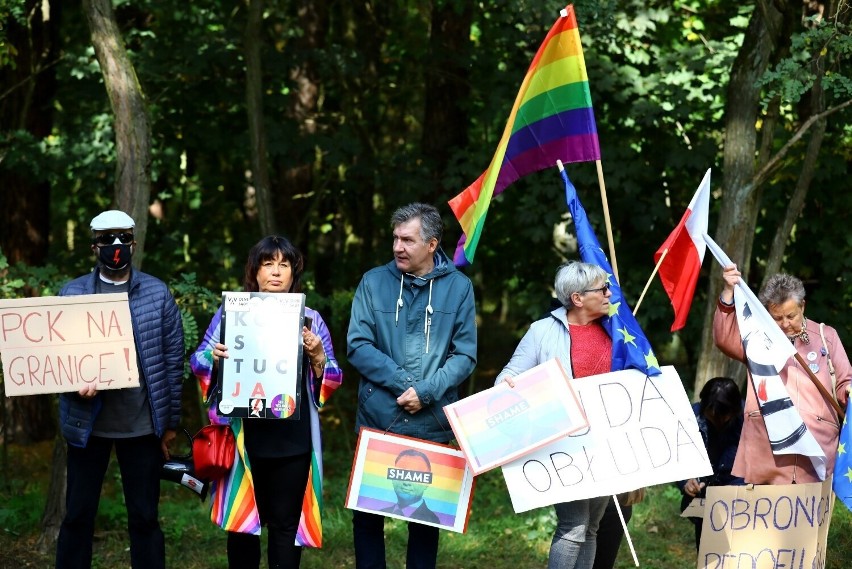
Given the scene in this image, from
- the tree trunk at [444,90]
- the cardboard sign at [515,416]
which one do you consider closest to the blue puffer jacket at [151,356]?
the cardboard sign at [515,416]

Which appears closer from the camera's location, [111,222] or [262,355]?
[262,355]

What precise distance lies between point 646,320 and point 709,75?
2.25 meters

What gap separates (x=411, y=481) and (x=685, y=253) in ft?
6.18

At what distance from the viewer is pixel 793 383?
500 centimetres

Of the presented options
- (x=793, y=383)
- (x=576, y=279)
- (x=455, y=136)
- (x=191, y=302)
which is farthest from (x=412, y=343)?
(x=455, y=136)

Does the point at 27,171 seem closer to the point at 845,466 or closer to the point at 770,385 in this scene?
the point at 770,385

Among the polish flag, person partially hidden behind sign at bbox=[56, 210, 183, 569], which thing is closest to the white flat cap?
person partially hidden behind sign at bbox=[56, 210, 183, 569]

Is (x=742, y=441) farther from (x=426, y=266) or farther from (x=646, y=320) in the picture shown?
(x=646, y=320)

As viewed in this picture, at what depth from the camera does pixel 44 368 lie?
4723mm

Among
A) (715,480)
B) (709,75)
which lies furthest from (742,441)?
(709,75)

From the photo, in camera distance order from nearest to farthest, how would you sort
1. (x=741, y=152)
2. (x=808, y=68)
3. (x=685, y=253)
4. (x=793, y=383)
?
1. (x=793, y=383)
2. (x=685, y=253)
3. (x=808, y=68)
4. (x=741, y=152)

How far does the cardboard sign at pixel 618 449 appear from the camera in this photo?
4.66 m

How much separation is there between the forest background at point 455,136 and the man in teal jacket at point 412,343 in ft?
10.8

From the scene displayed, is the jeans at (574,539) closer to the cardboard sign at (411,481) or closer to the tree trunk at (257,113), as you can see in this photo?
the cardboard sign at (411,481)
